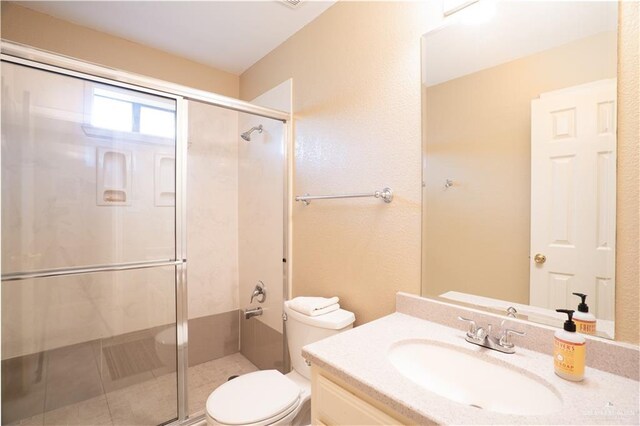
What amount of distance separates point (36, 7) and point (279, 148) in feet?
5.33

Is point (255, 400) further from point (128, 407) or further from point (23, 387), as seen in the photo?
point (23, 387)

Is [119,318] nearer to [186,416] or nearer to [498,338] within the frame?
[186,416]

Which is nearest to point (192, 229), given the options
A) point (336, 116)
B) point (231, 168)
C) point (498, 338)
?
point (231, 168)

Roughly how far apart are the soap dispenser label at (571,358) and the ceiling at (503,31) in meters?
0.88

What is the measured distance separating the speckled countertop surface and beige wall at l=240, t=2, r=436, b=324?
1.22ft

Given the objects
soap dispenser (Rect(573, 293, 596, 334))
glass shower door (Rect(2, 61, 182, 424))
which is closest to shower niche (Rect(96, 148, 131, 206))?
glass shower door (Rect(2, 61, 182, 424))

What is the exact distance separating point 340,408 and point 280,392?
60 cm

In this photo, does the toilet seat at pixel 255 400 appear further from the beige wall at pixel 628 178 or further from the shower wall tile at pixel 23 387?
the beige wall at pixel 628 178

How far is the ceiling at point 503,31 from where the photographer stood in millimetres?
858

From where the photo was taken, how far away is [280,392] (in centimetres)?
130

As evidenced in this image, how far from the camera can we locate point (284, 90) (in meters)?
1.99

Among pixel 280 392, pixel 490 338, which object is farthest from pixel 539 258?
pixel 280 392

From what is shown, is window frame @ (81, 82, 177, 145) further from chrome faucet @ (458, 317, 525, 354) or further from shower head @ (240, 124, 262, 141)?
chrome faucet @ (458, 317, 525, 354)

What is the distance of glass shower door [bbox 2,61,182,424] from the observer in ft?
4.44
